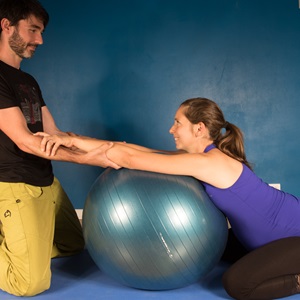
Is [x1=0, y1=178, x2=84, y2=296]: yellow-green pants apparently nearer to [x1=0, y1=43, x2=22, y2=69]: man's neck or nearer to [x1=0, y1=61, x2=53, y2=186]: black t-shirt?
[x1=0, y1=61, x2=53, y2=186]: black t-shirt

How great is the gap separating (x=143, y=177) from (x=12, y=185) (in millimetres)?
798

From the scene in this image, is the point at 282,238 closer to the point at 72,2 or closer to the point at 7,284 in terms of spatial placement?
the point at 7,284

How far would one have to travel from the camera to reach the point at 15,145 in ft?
8.31

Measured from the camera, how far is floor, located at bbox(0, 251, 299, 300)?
219cm

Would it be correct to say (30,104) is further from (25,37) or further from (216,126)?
(216,126)

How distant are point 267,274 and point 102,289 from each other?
33.2 inches

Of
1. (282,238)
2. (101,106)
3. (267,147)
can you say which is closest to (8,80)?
(101,106)

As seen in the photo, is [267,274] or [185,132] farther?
[185,132]

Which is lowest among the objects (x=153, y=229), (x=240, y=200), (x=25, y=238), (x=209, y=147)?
(x=25, y=238)

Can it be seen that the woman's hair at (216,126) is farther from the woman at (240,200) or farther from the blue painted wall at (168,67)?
the blue painted wall at (168,67)

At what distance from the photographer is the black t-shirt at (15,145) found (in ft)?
8.13

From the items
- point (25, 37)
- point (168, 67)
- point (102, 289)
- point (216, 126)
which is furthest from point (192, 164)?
point (168, 67)

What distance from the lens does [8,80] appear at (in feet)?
8.48

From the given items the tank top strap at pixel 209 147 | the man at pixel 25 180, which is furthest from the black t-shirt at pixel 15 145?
the tank top strap at pixel 209 147
